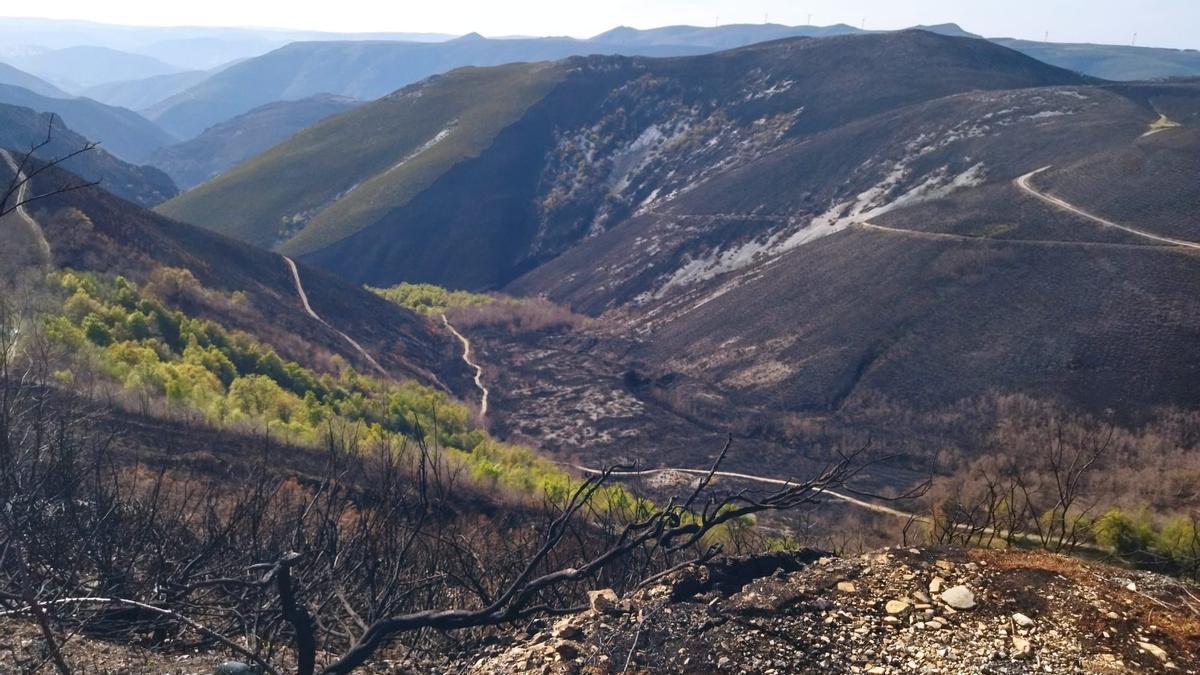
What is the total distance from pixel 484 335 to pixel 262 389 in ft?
64.9

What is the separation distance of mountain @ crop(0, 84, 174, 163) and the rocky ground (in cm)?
16380

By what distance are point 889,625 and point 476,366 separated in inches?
1274

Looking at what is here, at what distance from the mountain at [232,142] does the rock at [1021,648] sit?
133007 mm

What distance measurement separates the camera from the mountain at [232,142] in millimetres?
126875

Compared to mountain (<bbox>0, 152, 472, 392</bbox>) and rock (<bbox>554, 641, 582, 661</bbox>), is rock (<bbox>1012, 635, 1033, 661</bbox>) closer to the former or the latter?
rock (<bbox>554, 641, 582, 661</bbox>)

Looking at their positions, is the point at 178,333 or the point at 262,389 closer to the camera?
the point at 262,389

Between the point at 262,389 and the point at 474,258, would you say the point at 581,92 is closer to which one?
the point at 474,258

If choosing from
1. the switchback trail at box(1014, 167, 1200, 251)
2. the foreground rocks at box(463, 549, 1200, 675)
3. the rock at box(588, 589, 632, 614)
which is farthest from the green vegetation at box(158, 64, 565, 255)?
the foreground rocks at box(463, 549, 1200, 675)

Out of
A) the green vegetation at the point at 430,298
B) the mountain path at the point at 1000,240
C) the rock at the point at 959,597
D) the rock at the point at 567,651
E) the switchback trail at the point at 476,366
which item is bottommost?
the switchback trail at the point at 476,366

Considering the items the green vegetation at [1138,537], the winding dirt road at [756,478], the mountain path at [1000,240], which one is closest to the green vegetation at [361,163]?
the mountain path at [1000,240]

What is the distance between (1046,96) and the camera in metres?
47.0

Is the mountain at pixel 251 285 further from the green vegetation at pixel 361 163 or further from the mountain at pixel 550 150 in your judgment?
the green vegetation at pixel 361 163

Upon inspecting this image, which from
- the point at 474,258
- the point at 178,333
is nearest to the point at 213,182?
the point at 474,258

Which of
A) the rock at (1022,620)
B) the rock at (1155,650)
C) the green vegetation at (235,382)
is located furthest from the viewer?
the green vegetation at (235,382)
